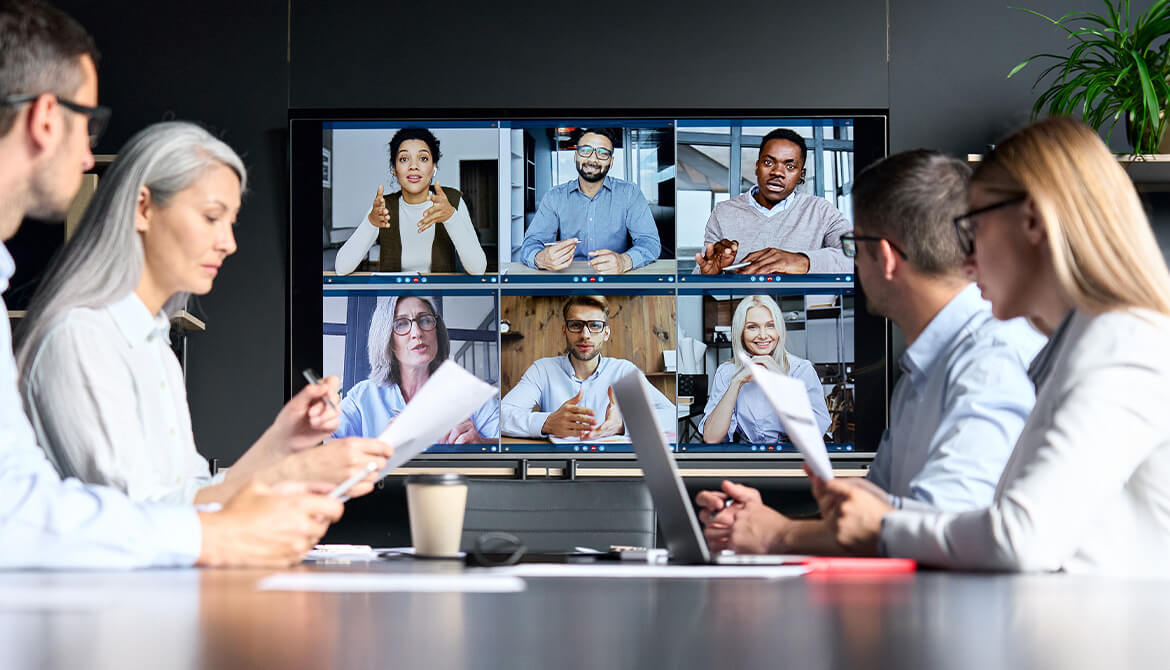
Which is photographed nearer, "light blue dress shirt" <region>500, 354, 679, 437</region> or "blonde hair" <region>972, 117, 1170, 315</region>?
"blonde hair" <region>972, 117, 1170, 315</region>

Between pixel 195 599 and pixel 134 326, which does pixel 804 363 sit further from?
pixel 195 599

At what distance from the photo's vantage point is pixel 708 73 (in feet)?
14.3

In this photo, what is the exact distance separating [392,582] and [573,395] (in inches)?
120

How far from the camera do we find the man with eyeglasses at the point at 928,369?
1.92 meters

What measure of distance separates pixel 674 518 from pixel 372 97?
3.07 meters

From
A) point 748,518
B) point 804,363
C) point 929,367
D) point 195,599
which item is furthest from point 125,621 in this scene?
point 804,363

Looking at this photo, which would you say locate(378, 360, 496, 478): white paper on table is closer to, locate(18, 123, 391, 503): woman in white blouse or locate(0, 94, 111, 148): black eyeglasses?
locate(18, 123, 391, 503): woman in white blouse

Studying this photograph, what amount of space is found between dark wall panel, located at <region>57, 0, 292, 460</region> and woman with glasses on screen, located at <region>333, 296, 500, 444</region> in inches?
13.7

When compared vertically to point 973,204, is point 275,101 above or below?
above

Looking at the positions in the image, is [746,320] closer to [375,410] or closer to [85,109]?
[375,410]

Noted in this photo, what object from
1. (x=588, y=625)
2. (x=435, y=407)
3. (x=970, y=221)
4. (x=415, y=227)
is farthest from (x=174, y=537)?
(x=415, y=227)

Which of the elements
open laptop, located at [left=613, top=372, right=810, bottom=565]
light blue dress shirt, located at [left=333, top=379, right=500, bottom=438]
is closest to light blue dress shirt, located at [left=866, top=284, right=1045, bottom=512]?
open laptop, located at [left=613, top=372, right=810, bottom=565]

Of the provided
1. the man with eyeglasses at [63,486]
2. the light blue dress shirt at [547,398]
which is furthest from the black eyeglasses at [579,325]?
the man with eyeglasses at [63,486]

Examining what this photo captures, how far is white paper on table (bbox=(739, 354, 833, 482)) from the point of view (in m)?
1.60
